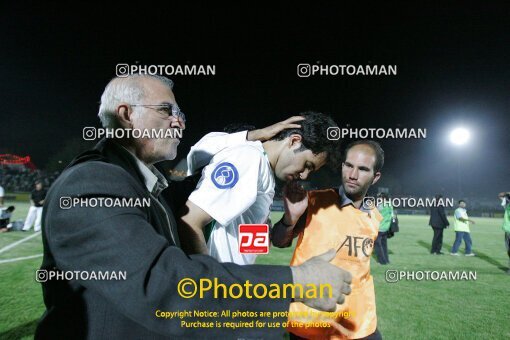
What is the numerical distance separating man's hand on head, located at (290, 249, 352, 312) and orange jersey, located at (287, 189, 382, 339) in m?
1.23

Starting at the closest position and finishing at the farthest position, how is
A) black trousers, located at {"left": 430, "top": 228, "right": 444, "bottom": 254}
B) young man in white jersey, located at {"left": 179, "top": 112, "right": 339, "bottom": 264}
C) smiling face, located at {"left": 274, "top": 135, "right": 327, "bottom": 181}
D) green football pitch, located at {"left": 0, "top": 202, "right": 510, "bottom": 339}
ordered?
young man in white jersey, located at {"left": 179, "top": 112, "right": 339, "bottom": 264} < smiling face, located at {"left": 274, "top": 135, "right": 327, "bottom": 181} < green football pitch, located at {"left": 0, "top": 202, "right": 510, "bottom": 339} < black trousers, located at {"left": 430, "top": 228, "right": 444, "bottom": 254}

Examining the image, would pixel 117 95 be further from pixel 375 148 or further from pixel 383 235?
pixel 383 235

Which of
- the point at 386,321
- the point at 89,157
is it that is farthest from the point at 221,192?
the point at 386,321

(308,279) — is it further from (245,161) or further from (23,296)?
(23,296)

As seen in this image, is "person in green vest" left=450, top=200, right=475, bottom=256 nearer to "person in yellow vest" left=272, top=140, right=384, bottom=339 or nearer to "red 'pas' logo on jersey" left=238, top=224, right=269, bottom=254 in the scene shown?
"person in yellow vest" left=272, top=140, right=384, bottom=339

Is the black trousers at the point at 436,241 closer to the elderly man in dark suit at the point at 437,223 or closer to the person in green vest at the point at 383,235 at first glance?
the elderly man in dark suit at the point at 437,223

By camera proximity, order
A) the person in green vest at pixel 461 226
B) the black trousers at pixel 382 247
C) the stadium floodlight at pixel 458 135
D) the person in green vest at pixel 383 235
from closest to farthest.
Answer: the person in green vest at pixel 383 235 < the black trousers at pixel 382 247 < the person in green vest at pixel 461 226 < the stadium floodlight at pixel 458 135

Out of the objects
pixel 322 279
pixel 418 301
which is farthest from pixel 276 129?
pixel 418 301

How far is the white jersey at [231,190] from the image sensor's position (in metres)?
1.55

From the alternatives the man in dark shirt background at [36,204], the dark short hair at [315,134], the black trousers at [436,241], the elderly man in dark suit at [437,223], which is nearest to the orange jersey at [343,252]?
the dark short hair at [315,134]

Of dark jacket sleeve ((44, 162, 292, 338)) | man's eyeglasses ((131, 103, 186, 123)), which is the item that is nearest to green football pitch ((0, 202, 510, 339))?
man's eyeglasses ((131, 103, 186, 123))

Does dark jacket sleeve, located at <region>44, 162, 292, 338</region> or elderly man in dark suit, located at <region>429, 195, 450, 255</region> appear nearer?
dark jacket sleeve, located at <region>44, 162, 292, 338</region>

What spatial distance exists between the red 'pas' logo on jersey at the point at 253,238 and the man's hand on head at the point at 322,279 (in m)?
1.05

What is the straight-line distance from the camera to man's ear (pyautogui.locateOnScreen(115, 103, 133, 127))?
129 centimetres
